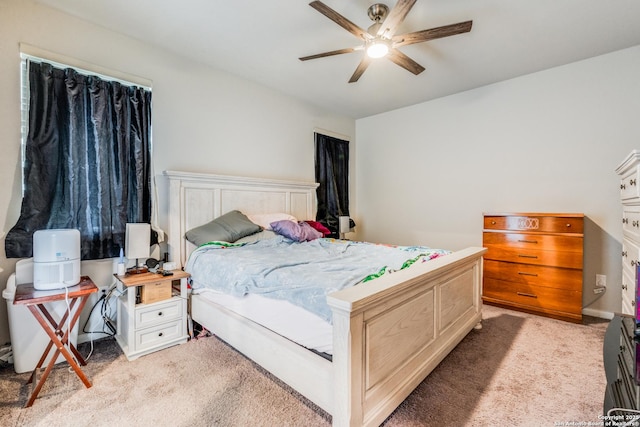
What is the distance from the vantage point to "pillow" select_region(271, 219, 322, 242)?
303cm

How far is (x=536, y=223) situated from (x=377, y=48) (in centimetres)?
229

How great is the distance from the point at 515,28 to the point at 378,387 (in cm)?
288

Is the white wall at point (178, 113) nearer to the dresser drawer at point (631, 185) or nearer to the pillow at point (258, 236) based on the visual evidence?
the pillow at point (258, 236)

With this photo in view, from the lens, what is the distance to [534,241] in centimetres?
287

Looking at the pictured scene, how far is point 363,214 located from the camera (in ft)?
15.7

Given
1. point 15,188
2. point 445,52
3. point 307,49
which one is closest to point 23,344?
point 15,188

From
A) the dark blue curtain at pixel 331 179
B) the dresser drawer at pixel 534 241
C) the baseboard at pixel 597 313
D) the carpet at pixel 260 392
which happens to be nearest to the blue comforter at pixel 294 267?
the carpet at pixel 260 392

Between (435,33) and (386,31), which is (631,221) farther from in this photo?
(386,31)

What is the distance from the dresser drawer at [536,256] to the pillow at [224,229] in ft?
8.32

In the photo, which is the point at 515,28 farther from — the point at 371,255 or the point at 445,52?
the point at 371,255

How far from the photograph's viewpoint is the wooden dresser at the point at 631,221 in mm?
1908

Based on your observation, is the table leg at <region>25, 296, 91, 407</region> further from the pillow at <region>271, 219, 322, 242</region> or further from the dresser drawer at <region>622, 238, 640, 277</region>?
the dresser drawer at <region>622, 238, 640, 277</region>

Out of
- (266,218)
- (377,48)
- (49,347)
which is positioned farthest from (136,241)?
(377,48)

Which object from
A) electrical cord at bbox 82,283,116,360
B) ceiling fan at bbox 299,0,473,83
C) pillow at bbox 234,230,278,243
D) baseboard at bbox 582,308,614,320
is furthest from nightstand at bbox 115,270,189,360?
baseboard at bbox 582,308,614,320
